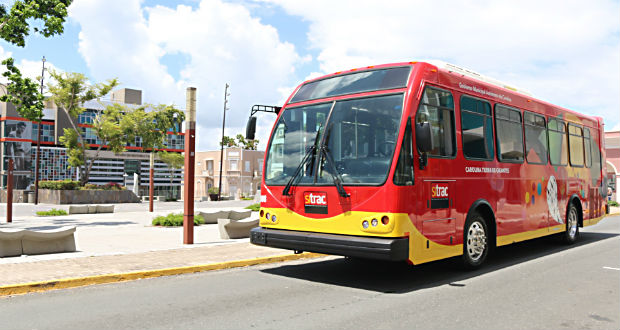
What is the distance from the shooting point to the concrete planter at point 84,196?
43631mm

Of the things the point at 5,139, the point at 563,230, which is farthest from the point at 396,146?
the point at 5,139

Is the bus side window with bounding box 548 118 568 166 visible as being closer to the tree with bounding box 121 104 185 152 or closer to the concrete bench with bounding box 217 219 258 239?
the concrete bench with bounding box 217 219 258 239

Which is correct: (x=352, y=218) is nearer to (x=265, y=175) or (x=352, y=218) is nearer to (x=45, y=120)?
(x=265, y=175)

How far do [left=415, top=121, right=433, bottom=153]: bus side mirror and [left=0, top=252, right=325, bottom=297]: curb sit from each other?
13.5 feet

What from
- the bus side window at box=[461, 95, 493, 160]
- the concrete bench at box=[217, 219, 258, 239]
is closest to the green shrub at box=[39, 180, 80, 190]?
the concrete bench at box=[217, 219, 258, 239]

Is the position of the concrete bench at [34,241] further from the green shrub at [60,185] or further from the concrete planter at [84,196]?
the green shrub at [60,185]

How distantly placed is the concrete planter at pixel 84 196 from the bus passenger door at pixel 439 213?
42.1 metres

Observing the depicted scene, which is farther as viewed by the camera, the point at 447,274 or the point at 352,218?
the point at 447,274

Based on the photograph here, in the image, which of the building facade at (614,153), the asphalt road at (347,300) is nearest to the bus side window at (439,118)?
the asphalt road at (347,300)

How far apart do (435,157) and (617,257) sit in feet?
18.2

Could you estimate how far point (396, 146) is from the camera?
23.4ft

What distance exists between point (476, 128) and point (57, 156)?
6254cm

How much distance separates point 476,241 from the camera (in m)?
8.67

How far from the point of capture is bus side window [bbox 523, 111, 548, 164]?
10469mm
